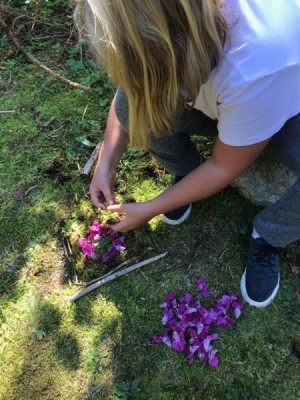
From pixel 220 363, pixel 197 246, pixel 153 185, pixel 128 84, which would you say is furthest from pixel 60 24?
pixel 220 363

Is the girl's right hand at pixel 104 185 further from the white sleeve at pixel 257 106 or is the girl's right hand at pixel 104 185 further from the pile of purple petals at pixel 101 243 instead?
the white sleeve at pixel 257 106

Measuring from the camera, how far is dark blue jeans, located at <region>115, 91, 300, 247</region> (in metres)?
1.89

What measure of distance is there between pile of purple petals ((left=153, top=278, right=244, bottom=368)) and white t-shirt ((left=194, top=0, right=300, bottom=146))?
0.97 meters

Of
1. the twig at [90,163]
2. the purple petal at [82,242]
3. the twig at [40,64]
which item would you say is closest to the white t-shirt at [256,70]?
the purple petal at [82,242]

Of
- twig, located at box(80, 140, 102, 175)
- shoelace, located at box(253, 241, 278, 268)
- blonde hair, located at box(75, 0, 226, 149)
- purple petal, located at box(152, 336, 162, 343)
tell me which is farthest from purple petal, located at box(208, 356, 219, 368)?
twig, located at box(80, 140, 102, 175)

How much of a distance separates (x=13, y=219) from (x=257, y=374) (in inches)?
63.2

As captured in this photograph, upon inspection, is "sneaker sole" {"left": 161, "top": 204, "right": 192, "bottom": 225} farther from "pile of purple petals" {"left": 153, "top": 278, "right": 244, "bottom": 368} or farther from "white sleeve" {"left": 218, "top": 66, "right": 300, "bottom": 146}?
"white sleeve" {"left": 218, "top": 66, "right": 300, "bottom": 146}

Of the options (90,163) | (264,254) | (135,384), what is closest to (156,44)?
(264,254)

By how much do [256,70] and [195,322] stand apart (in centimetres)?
127

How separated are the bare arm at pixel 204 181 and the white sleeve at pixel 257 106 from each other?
66mm

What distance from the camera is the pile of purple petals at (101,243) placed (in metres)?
2.43

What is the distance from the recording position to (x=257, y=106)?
4.84 feet

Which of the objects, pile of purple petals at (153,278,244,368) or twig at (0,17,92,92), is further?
twig at (0,17,92,92)

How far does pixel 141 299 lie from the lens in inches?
91.1
